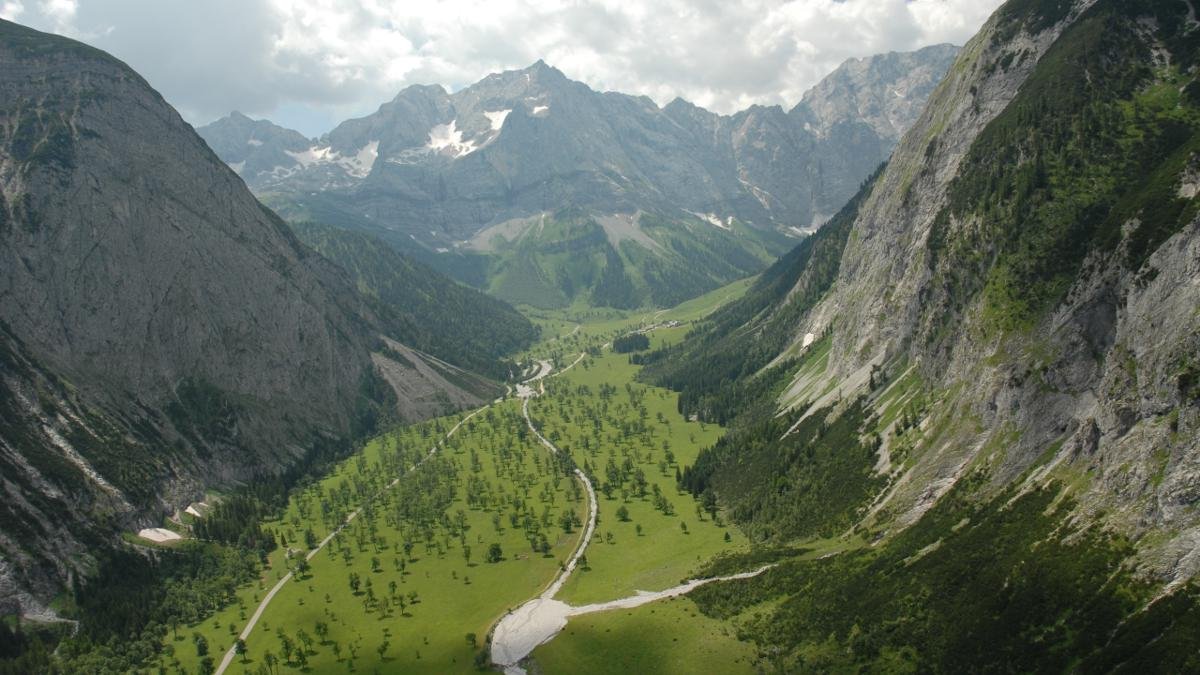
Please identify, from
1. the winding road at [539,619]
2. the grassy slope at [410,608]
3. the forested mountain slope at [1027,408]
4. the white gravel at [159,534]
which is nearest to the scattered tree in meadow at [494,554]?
the grassy slope at [410,608]

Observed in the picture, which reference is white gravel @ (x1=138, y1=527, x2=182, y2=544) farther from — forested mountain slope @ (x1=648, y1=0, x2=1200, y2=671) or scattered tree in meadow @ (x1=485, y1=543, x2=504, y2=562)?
forested mountain slope @ (x1=648, y1=0, x2=1200, y2=671)

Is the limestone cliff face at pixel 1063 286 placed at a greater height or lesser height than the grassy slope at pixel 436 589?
greater

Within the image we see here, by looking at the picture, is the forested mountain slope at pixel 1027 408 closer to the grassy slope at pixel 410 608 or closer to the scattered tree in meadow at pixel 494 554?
the grassy slope at pixel 410 608

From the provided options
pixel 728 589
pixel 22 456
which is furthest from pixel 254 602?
pixel 728 589

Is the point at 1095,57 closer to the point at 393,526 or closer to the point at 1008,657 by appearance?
the point at 1008,657

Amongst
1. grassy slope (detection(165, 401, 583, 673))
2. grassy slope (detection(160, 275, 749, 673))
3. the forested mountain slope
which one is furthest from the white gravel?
the forested mountain slope
